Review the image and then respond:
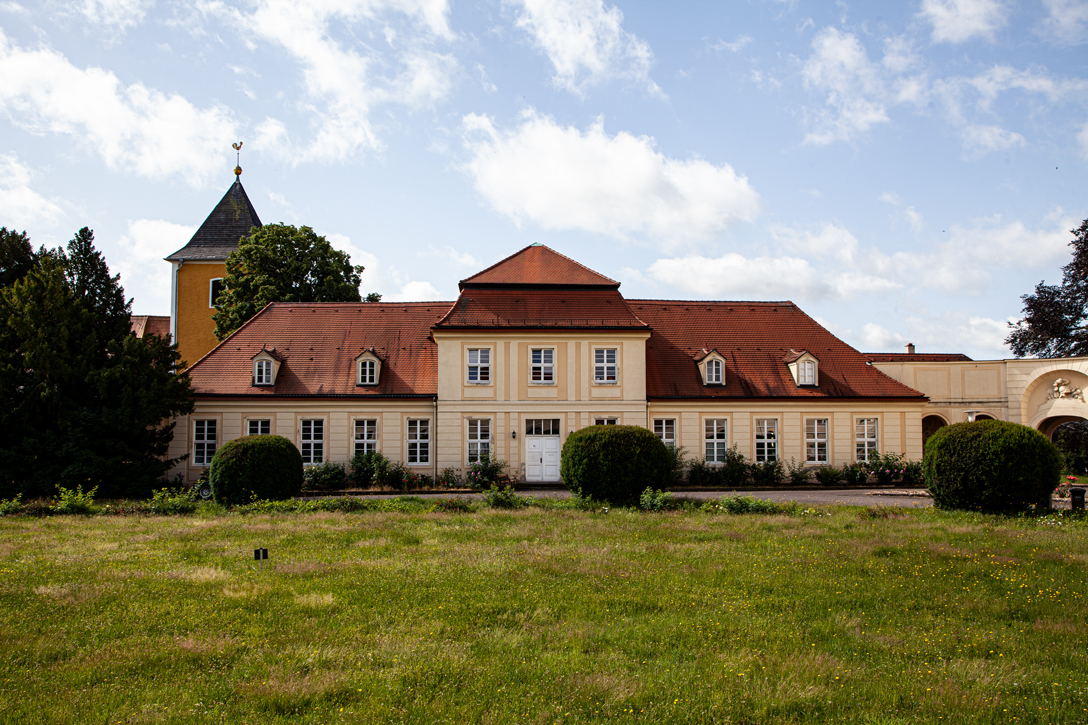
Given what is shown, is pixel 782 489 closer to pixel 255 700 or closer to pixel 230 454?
pixel 230 454

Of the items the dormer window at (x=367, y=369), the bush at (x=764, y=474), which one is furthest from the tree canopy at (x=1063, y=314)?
the dormer window at (x=367, y=369)

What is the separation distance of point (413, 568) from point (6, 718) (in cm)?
594

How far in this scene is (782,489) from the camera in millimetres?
28156

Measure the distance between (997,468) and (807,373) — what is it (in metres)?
13.4

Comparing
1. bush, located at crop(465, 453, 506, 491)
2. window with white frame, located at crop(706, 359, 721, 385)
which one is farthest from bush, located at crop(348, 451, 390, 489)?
window with white frame, located at crop(706, 359, 721, 385)

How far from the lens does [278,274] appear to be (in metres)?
38.8

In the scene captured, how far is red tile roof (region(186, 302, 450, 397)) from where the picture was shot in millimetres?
29922

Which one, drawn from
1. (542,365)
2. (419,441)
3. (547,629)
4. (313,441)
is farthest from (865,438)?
(547,629)

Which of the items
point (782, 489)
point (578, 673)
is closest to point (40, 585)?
point (578, 673)

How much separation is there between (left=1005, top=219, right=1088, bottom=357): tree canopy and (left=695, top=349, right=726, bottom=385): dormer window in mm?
22408

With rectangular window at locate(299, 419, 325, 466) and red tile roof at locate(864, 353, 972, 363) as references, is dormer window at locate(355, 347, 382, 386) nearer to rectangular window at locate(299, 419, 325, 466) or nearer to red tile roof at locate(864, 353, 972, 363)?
rectangular window at locate(299, 419, 325, 466)

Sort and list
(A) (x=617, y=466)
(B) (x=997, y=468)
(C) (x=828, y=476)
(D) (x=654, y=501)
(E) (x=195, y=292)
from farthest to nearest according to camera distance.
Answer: (E) (x=195, y=292) < (C) (x=828, y=476) < (A) (x=617, y=466) < (D) (x=654, y=501) < (B) (x=997, y=468)

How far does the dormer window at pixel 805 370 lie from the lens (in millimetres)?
31250

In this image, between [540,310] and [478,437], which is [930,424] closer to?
[540,310]
